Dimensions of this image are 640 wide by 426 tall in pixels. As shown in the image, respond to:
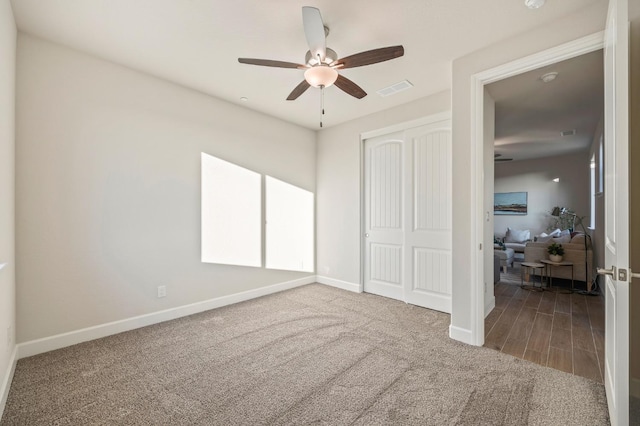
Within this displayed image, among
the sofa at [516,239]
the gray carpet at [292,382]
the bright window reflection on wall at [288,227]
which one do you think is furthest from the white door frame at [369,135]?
the sofa at [516,239]

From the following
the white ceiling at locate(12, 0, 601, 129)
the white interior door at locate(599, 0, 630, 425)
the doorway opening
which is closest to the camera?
the white interior door at locate(599, 0, 630, 425)

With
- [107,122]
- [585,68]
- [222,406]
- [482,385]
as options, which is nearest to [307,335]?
[222,406]

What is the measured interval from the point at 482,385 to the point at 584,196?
7.68 meters

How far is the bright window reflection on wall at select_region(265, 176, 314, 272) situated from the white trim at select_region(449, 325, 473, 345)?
2.58 metres

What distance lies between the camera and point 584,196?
712 centimetres

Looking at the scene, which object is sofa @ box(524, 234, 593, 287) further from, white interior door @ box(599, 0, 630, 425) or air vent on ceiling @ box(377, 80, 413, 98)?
white interior door @ box(599, 0, 630, 425)

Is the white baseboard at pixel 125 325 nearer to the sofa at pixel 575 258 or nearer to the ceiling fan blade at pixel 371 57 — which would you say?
the ceiling fan blade at pixel 371 57

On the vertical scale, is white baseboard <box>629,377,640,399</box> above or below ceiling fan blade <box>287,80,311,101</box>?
below

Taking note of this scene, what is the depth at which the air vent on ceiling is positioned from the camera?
3.30 m

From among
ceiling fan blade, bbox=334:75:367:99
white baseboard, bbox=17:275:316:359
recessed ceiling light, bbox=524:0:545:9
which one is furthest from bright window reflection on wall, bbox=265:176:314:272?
recessed ceiling light, bbox=524:0:545:9

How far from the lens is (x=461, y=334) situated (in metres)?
2.71

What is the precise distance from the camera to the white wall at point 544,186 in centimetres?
718

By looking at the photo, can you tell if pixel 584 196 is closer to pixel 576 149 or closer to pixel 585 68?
pixel 576 149

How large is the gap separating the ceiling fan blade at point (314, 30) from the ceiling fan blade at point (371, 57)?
0.51 ft
